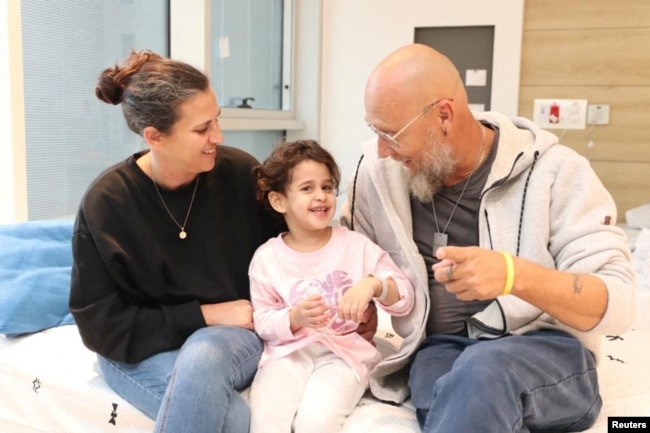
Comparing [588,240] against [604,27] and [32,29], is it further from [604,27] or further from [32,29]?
[604,27]

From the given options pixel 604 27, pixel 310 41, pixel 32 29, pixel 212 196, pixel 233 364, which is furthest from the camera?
pixel 310 41

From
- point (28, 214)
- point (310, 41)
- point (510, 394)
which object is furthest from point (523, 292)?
point (310, 41)

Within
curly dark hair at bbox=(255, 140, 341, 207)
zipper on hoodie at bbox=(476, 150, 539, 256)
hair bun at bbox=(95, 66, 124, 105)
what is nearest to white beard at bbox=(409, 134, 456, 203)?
zipper on hoodie at bbox=(476, 150, 539, 256)

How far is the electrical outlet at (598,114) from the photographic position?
11.5 feet

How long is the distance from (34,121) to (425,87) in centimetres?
150

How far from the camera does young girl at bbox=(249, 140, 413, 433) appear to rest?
1.37m

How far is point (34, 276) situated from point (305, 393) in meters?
0.91

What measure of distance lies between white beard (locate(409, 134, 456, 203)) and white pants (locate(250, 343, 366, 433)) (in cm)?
44

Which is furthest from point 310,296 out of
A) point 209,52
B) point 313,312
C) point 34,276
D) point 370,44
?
point 370,44

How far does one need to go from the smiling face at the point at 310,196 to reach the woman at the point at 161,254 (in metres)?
0.19

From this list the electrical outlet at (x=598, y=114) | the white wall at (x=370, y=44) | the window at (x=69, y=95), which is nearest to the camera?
the window at (x=69, y=95)

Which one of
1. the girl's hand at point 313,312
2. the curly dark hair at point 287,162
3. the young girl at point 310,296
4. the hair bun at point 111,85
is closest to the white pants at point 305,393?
the young girl at point 310,296

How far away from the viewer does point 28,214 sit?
2256 mm

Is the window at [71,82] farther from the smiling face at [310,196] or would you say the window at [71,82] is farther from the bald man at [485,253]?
the bald man at [485,253]
